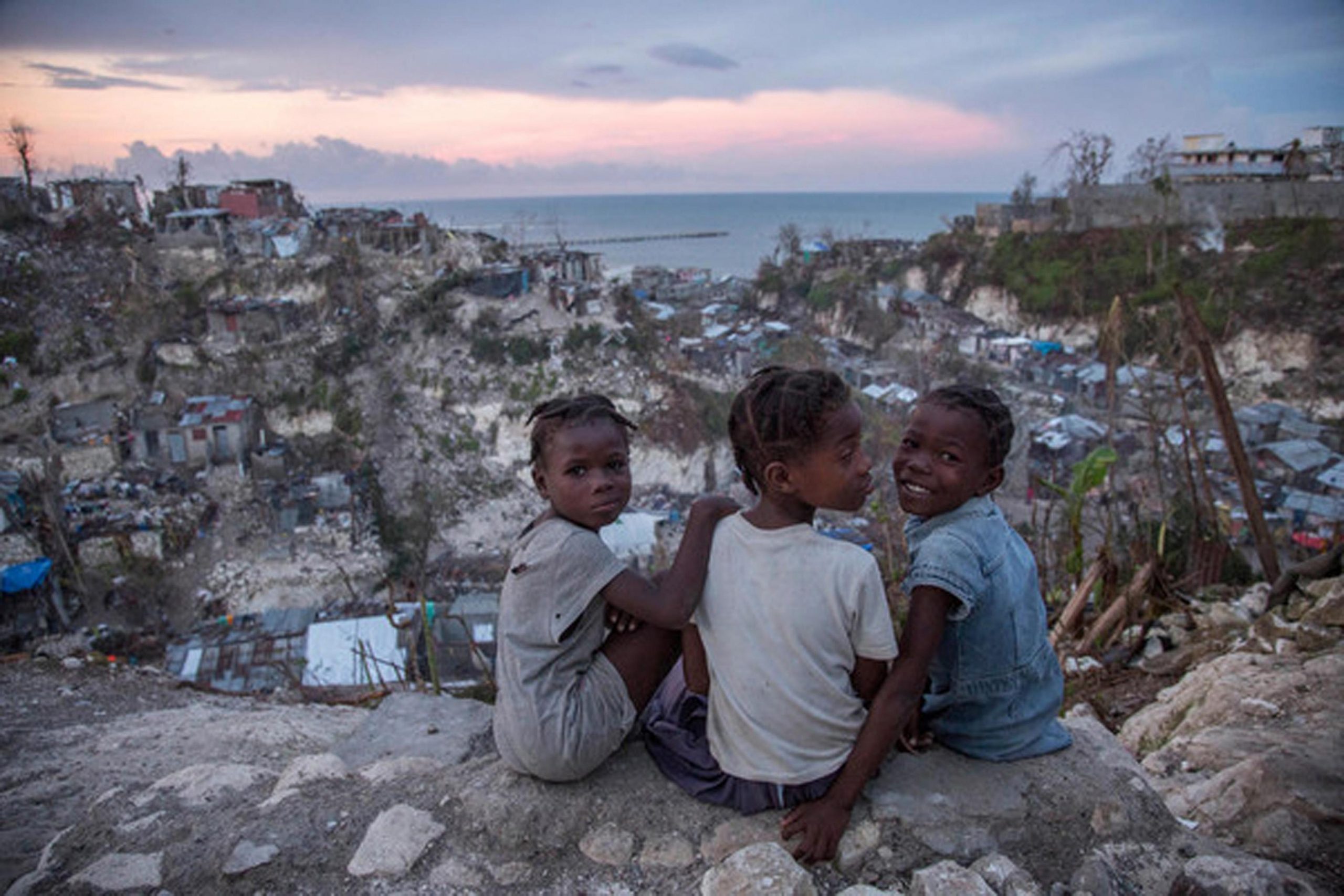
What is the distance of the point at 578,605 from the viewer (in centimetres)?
167

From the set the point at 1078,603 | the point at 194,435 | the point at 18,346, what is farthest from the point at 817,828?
the point at 18,346

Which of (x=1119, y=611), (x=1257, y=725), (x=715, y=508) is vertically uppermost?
(x=715, y=508)

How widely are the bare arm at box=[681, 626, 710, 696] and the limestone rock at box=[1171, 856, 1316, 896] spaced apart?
0.96 m

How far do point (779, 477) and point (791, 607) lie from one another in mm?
245

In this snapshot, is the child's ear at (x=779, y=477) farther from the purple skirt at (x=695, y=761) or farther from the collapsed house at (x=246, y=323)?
the collapsed house at (x=246, y=323)

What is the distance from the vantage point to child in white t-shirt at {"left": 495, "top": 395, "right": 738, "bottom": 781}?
164 cm

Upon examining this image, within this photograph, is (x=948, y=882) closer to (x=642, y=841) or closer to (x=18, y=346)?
(x=642, y=841)

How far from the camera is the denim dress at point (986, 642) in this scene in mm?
1559

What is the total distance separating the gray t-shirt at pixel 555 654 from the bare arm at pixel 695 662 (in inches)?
7.8

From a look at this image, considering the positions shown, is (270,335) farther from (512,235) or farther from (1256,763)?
(1256,763)

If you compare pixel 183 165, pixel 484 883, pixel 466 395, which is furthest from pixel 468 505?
pixel 183 165

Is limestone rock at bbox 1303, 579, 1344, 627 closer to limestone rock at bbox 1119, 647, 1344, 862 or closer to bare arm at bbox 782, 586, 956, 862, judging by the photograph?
limestone rock at bbox 1119, 647, 1344, 862

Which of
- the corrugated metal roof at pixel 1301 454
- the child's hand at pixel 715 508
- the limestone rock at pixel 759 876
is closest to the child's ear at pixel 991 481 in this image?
the child's hand at pixel 715 508

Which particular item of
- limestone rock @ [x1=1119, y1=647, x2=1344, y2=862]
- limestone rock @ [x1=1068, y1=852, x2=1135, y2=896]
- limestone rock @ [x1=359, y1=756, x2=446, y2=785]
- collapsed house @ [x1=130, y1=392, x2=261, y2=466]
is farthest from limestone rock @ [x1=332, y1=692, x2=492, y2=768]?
collapsed house @ [x1=130, y1=392, x2=261, y2=466]
